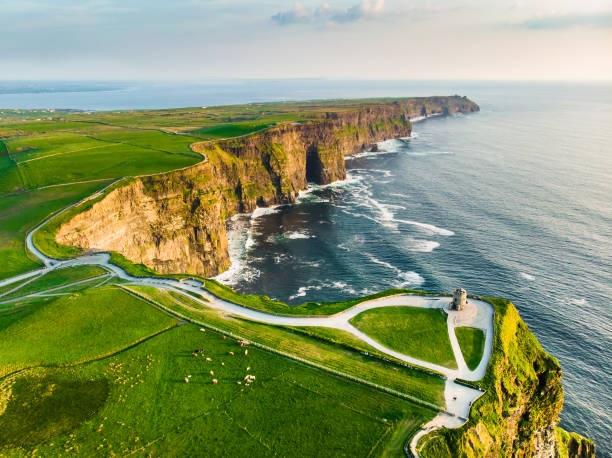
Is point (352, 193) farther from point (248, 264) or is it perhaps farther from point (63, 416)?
point (63, 416)

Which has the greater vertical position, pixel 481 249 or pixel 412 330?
pixel 412 330

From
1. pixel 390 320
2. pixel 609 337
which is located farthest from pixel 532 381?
pixel 609 337

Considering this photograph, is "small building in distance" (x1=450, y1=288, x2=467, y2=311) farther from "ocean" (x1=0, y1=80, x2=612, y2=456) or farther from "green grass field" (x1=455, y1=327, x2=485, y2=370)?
"ocean" (x1=0, y1=80, x2=612, y2=456)

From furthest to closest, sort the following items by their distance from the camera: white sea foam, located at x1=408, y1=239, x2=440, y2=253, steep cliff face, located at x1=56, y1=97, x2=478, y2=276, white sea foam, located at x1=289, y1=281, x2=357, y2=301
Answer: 1. white sea foam, located at x1=408, y1=239, x2=440, y2=253
2. white sea foam, located at x1=289, y1=281, x2=357, y2=301
3. steep cliff face, located at x1=56, y1=97, x2=478, y2=276

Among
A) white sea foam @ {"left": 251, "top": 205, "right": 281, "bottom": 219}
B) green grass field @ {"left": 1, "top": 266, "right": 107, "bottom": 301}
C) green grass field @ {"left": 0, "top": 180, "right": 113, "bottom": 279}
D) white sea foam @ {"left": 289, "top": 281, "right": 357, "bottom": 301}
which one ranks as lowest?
white sea foam @ {"left": 289, "top": 281, "right": 357, "bottom": 301}

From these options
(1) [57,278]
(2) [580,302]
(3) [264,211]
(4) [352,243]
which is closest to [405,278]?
(4) [352,243]

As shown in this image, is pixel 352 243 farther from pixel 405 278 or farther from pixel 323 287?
pixel 323 287

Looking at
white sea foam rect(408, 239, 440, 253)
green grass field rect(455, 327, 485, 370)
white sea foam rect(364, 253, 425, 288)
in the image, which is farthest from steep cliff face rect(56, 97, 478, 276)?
green grass field rect(455, 327, 485, 370)

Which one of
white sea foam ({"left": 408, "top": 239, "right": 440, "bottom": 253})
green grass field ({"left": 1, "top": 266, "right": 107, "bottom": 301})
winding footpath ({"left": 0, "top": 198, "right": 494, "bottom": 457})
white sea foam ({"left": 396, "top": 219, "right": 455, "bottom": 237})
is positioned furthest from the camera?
white sea foam ({"left": 396, "top": 219, "right": 455, "bottom": 237})
